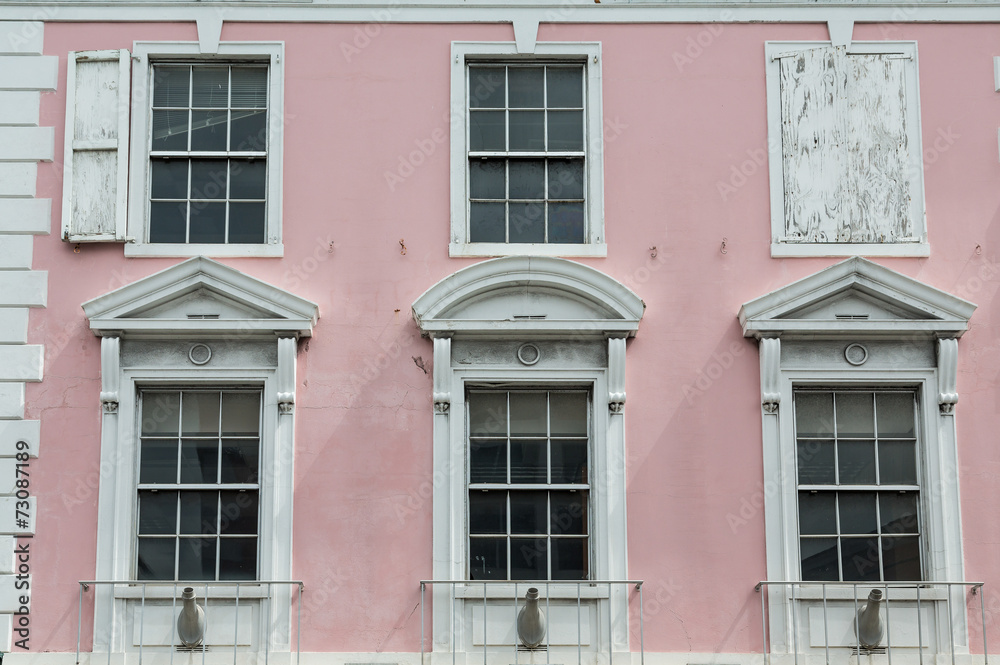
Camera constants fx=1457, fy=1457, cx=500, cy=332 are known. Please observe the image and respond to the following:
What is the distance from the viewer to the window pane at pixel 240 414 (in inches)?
506

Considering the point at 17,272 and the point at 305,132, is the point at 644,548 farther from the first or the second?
the point at 17,272

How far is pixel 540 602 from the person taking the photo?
12352 millimetres

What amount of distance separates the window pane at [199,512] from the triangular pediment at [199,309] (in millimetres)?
1426

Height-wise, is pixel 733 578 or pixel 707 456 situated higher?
pixel 707 456

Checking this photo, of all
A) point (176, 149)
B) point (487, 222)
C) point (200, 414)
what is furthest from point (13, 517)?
point (487, 222)

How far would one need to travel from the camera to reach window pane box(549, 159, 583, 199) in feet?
43.9

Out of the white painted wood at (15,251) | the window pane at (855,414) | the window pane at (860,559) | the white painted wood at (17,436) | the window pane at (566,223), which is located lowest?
the window pane at (860,559)

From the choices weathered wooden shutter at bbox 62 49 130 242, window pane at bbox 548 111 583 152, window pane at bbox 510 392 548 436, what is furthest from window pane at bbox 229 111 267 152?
window pane at bbox 510 392 548 436

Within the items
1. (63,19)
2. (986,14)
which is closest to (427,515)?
(63,19)

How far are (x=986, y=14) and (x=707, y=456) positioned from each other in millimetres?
4986

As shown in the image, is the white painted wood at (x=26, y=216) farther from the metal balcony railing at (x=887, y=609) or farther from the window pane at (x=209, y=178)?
the metal balcony railing at (x=887, y=609)

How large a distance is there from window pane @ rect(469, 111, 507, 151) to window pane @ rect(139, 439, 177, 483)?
384 cm

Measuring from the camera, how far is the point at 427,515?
12547 mm

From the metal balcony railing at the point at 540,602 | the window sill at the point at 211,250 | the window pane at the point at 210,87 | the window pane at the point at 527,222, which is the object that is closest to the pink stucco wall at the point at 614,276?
the window sill at the point at 211,250
